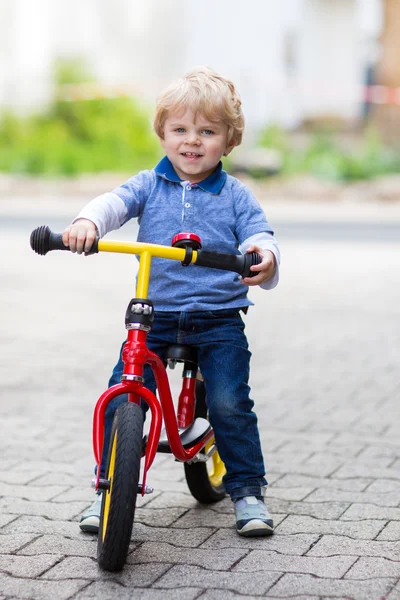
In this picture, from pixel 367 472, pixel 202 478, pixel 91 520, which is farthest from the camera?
pixel 367 472

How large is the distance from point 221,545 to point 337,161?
14.1 meters

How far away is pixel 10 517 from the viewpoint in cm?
376

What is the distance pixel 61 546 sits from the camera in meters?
3.45

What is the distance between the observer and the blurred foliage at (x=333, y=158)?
1680cm

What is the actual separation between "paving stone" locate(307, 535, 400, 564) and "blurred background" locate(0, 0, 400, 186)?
1318 cm

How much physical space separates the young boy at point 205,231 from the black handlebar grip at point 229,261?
0.22m

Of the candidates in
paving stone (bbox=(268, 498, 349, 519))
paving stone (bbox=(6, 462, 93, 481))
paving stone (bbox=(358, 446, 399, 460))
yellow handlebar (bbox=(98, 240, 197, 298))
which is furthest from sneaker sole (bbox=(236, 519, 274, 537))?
paving stone (bbox=(358, 446, 399, 460))

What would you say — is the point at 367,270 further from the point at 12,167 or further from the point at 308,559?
the point at 12,167

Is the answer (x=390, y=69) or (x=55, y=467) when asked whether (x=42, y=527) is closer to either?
(x=55, y=467)

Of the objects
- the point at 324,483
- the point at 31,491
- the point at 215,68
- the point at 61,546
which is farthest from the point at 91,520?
the point at 215,68

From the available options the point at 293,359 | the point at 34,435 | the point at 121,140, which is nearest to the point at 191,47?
the point at 121,140

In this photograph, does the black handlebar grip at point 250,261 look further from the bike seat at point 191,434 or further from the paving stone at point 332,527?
the paving stone at point 332,527

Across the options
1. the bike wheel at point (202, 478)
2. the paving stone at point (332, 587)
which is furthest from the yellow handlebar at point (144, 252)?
the paving stone at point (332, 587)

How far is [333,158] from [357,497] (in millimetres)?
13633
